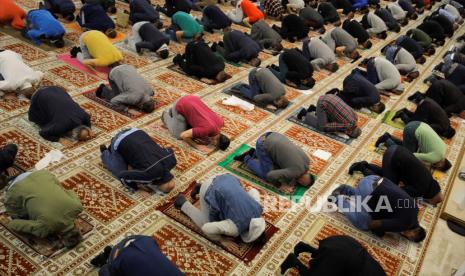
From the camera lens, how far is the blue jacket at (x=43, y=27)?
18.7ft

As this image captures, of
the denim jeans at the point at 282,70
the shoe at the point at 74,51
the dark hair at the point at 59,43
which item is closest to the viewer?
the shoe at the point at 74,51

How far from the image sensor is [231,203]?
304cm

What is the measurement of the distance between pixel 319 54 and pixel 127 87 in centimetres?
317

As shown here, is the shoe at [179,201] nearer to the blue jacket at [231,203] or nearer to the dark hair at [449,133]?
the blue jacket at [231,203]

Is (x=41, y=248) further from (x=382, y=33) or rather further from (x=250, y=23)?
(x=382, y=33)

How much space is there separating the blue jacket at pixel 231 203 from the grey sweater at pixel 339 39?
4.57 metres

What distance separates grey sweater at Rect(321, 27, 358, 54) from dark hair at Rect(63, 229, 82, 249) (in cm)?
533

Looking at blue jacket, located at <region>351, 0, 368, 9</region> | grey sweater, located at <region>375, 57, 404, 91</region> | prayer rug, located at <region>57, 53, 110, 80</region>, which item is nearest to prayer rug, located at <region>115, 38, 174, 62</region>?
prayer rug, located at <region>57, 53, 110, 80</region>

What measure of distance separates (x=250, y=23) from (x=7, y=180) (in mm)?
5603

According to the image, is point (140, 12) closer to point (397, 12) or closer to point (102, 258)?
point (102, 258)

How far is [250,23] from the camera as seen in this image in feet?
26.1

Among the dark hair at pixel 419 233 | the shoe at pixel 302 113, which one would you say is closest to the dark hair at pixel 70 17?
the shoe at pixel 302 113

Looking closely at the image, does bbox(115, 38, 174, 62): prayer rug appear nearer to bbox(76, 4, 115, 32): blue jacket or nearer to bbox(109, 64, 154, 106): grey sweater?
bbox(76, 4, 115, 32): blue jacket

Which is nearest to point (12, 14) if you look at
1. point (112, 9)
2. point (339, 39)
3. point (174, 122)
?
point (112, 9)
